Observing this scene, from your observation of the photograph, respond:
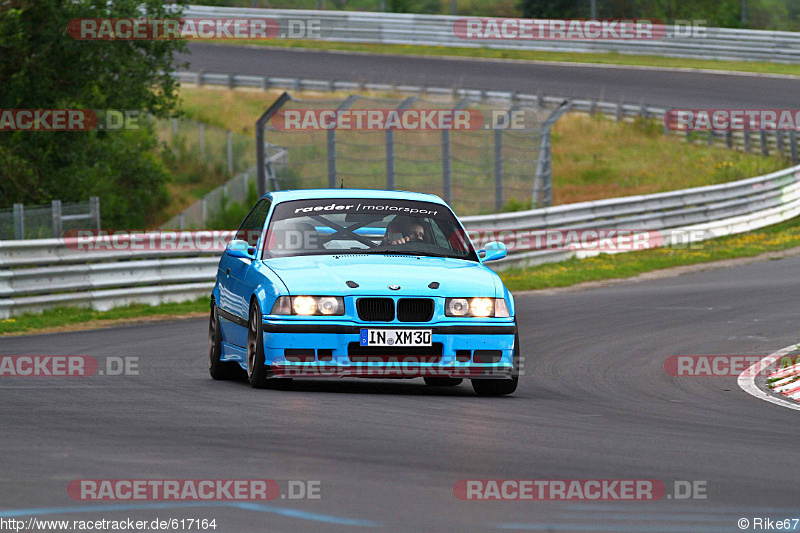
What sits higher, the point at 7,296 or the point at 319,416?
the point at 319,416

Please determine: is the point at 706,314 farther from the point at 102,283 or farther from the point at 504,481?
the point at 504,481

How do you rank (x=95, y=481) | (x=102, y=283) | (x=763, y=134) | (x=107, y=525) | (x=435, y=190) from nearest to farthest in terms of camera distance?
(x=107, y=525) < (x=95, y=481) < (x=102, y=283) < (x=435, y=190) < (x=763, y=134)

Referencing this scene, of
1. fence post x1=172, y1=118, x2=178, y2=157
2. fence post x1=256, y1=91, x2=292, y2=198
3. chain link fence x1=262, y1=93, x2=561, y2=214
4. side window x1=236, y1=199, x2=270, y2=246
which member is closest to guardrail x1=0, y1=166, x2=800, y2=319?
chain link fence x1=262, y1=93, x2=561, y2=214

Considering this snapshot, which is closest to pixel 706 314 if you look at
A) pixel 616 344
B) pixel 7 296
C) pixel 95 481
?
pixel 616 344

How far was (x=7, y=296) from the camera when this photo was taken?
53.3 ft

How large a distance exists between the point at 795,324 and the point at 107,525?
11.8 meters

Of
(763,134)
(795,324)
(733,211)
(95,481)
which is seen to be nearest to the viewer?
(95,481)

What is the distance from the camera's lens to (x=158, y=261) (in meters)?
18.1

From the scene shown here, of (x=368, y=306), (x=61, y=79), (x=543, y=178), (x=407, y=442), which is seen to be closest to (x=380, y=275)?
(x=368, y=306)

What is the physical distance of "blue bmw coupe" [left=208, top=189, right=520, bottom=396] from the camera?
9.08m

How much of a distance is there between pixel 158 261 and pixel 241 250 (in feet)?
26.6

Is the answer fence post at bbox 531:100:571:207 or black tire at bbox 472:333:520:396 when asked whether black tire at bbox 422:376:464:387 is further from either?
fence post at bbox 531:100:571:207

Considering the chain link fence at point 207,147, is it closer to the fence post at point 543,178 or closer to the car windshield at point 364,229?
the fence post at point 543,178

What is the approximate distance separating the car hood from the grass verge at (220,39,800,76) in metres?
37.4
